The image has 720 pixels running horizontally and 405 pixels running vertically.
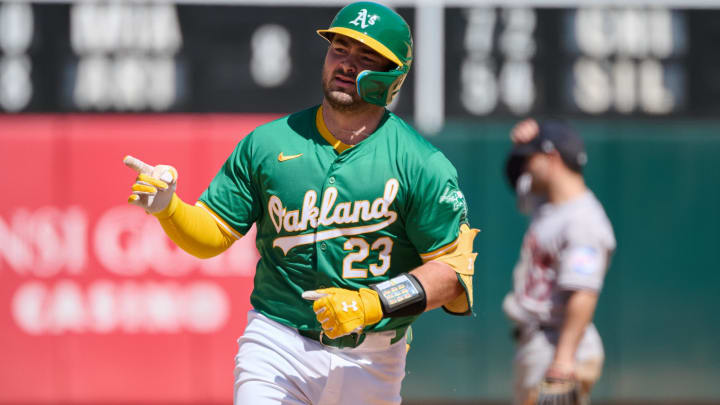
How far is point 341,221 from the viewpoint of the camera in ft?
9.40

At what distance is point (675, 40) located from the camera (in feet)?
23.1

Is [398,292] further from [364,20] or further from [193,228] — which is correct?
[364,20]

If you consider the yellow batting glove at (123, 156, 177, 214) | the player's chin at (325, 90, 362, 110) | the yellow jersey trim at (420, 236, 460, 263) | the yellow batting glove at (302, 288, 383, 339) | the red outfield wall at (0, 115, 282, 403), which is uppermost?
the player's chin at (325, 90, 362, 110)

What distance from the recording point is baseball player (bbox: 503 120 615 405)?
12.7ft

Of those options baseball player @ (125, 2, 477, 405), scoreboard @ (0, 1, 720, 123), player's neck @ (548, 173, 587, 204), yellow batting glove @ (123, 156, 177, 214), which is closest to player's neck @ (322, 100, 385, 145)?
baseball player @ (125, 2, 477, 405)

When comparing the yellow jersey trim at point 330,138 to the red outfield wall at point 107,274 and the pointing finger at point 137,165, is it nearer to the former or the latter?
the pointing finger at point 137,165

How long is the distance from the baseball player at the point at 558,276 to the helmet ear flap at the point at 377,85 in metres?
1.34

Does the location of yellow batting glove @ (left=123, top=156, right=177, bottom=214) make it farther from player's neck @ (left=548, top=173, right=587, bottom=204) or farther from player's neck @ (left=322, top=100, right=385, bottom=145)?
player's neck @ (left=548, top=173, right=587, bottom=204)

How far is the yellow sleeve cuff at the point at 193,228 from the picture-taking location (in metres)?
2.81

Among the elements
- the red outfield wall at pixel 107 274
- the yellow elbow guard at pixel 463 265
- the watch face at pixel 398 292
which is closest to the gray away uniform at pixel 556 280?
the yellow elbow guard at pixel 463 265

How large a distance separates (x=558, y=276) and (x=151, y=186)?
6.13 feet

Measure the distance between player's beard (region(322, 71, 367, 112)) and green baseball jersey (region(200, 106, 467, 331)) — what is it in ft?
0.34

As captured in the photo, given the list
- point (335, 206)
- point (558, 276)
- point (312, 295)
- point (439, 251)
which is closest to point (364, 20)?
point (335, 206)

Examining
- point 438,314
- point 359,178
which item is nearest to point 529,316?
point 359,178
